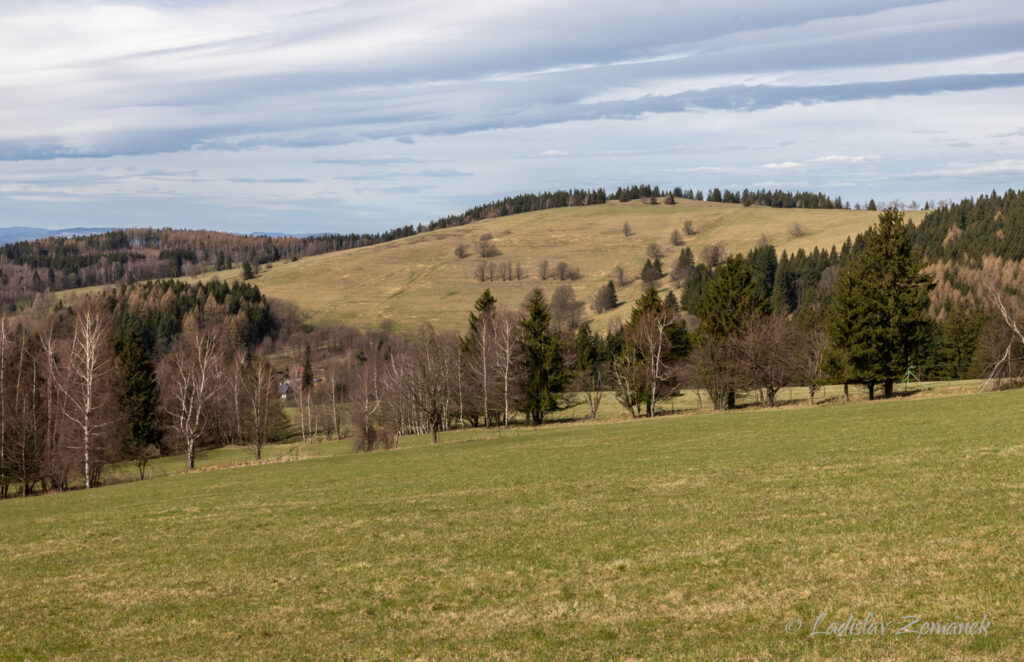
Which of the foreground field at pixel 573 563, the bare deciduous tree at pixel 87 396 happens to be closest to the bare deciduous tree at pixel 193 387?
the bare deciduous tree at pixel 87 396

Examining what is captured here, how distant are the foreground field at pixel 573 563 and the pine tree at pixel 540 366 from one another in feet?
161

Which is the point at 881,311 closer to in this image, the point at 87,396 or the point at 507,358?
the point at 507,358

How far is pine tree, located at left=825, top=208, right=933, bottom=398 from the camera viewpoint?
61.1 meters

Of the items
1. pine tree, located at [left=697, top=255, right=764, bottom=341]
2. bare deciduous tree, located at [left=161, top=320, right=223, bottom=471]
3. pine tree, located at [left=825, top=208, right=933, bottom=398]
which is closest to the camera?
pine tree, located at [left=825, top=208, right=933, bottom=398]

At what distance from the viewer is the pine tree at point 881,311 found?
61094 mm

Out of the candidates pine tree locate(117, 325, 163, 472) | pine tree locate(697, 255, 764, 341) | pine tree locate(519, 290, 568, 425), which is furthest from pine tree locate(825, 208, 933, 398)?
pine tree locate(117, 325, 163, 472)

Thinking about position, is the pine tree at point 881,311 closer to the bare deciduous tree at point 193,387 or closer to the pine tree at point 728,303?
the pine tree at point 728,303

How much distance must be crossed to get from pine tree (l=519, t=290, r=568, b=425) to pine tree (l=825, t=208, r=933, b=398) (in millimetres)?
30181

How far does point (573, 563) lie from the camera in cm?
1750

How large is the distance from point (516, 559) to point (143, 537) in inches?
606

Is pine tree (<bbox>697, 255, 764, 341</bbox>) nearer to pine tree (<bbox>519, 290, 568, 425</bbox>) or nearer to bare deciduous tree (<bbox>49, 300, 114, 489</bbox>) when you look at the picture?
pine tree (<bbox>519, 290, 568, 425</bbox>)

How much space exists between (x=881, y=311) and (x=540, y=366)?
36.1 m

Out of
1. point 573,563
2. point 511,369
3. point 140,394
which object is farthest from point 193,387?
point 573,563

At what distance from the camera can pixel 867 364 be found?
6147 cm
